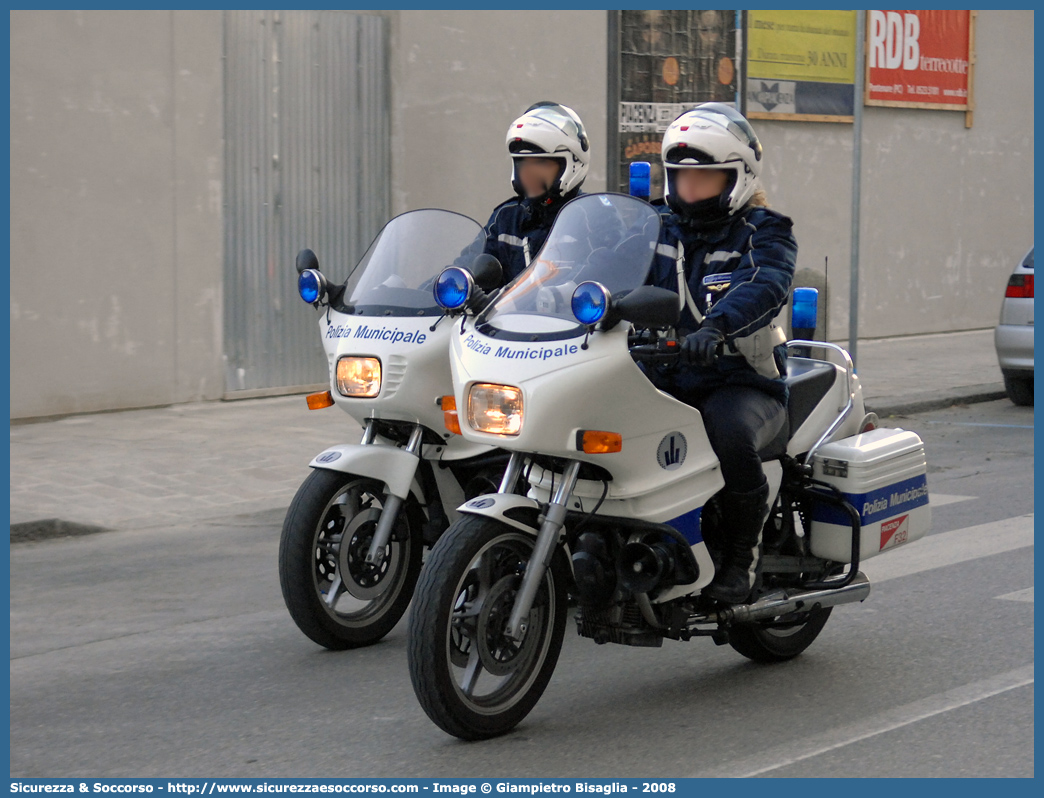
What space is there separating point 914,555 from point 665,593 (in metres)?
3.02

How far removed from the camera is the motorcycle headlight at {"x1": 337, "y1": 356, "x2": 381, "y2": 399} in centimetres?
559

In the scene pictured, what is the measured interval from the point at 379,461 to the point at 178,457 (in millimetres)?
4883

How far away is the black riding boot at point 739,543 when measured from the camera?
15.6 ft

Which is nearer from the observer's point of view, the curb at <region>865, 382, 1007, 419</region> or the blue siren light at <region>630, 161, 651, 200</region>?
the blue siren light at <region>630, 161, 651, 200</region>

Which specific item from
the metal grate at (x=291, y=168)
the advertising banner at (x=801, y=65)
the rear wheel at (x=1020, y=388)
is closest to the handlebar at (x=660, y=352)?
the metal grate at (x=291, y=168)

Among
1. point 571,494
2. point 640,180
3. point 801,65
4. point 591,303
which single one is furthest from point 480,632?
point 801,65

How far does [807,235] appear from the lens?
59.8ft

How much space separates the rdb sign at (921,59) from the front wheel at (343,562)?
14513mm

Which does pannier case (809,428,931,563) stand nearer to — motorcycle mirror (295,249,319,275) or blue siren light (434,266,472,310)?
blue siren light (434,266,472,310)

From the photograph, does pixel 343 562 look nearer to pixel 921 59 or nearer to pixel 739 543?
pixel 739 543

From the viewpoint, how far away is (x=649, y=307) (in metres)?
4.25

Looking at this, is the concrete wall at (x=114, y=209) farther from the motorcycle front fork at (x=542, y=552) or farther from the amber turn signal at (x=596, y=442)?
the amber turn signal at (x=596, y=442)

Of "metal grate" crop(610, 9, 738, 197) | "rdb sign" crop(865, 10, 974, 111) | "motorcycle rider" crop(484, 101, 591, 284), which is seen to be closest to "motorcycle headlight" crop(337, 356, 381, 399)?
"motorcycle rider" crop(484, 101, 591, 284)

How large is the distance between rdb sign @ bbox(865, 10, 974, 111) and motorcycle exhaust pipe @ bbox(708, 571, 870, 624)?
47.9ft
